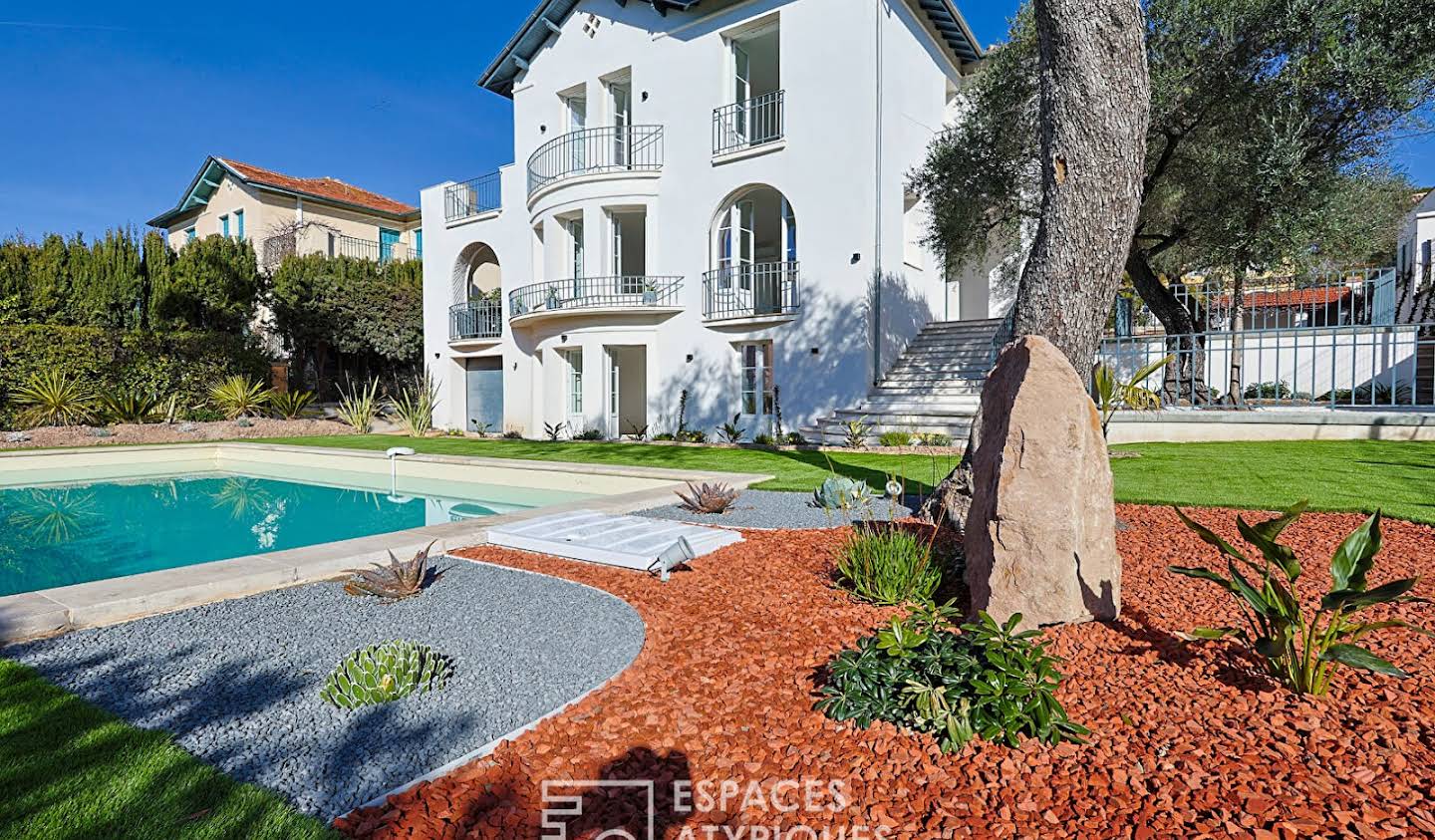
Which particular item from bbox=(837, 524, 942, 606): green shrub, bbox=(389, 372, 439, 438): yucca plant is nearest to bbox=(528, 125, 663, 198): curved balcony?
bbox=(389, 372, 439, 438): yucca plant

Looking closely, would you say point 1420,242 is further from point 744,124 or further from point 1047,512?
point 1047,512

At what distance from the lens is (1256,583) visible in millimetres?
4227

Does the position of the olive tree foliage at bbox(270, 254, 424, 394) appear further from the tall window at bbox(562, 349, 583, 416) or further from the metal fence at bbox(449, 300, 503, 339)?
the tall window at bbox(562, 349, 583, 416)

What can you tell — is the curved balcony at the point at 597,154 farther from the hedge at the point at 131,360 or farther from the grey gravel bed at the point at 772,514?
the grey gravel bed at the point at 772,514

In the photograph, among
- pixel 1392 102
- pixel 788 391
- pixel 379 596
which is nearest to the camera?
pixel 379 596

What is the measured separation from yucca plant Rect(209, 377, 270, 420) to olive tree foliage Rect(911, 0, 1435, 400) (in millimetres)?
20593

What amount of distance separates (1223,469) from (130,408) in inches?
937

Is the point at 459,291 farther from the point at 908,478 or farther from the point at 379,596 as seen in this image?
the point at 379,596

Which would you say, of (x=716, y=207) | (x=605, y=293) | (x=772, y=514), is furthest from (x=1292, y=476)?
(x=605, y=293)

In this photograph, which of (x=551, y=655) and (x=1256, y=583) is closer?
(x=551, y=655)

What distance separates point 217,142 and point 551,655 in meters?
32.8

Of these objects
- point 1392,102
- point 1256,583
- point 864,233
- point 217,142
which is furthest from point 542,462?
point 217,142

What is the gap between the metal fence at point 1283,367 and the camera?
38.2 feet

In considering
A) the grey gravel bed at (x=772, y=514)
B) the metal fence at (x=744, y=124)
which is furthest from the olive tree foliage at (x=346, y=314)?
the grey gravel bed at (x=772, y=514)
